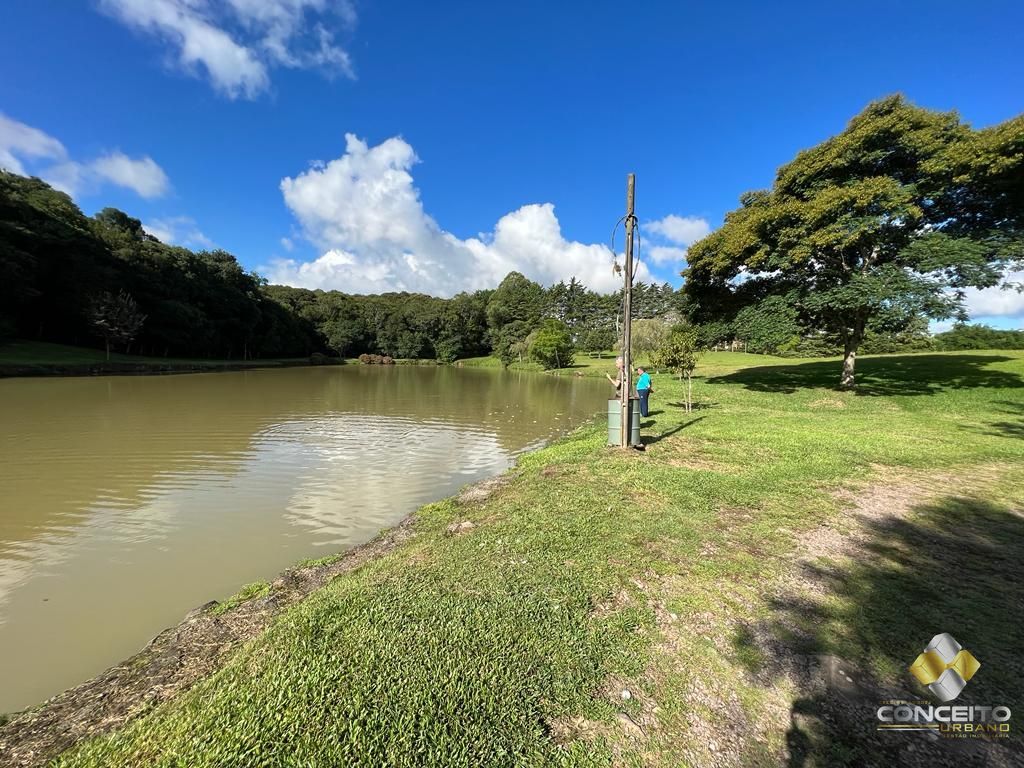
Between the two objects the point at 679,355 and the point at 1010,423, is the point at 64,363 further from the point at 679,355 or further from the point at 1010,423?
the point at 1010,423

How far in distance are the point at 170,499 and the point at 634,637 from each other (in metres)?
8.14

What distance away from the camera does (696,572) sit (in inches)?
160

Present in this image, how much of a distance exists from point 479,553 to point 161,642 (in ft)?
8.84

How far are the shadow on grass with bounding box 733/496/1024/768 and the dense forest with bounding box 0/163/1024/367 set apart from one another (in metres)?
10.4

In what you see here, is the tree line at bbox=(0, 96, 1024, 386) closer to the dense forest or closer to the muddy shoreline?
the dense forest

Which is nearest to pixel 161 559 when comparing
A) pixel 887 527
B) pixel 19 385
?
pixel 887 527

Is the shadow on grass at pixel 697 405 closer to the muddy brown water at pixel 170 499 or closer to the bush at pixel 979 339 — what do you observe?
the muddy brown water at pixel 170 499

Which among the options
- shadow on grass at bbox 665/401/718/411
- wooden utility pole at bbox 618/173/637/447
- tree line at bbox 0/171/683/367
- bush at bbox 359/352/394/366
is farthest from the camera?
bush at bbox 359/352/394/366

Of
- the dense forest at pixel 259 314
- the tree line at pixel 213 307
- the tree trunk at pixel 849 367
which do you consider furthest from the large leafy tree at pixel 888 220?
the tree line at pixel 213 307

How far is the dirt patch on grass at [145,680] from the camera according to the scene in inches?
93.3

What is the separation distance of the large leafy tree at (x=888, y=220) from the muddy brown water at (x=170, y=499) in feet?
36.6

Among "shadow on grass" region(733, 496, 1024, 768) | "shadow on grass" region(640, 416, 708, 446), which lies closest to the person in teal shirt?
"shadow on grass" region(640, 416, 708, 446)

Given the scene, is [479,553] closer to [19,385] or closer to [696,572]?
[696,572]

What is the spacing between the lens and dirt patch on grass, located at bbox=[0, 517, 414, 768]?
7.77 feet
